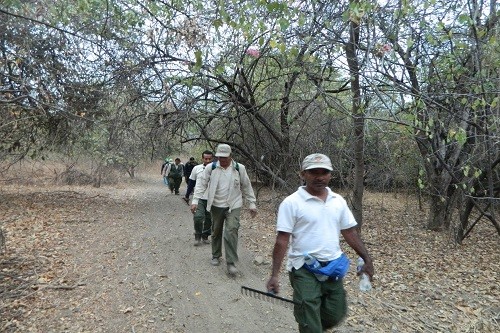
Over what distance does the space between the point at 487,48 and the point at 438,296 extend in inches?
147

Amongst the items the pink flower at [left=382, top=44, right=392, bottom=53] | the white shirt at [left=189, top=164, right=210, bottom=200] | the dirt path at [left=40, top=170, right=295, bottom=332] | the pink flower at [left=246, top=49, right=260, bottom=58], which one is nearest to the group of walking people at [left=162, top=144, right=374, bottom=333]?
the dirt path at [left=40, top=170, right=295, bottom=332]

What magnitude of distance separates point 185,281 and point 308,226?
3040 mm

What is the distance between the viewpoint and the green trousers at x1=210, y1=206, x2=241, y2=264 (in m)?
5.61

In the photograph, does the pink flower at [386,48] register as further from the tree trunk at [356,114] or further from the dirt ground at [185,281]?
the dirt ground at [185,281]

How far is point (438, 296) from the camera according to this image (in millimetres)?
Result: 5789

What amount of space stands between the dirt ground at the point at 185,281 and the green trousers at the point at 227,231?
29cm

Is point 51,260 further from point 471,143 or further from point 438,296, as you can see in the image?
point 471,143

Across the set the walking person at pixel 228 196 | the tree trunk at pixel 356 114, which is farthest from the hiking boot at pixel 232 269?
the tree trunk at pixel 356 114

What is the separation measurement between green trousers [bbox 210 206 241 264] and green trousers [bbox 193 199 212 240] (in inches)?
37.3

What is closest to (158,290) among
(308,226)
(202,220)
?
(202,220)

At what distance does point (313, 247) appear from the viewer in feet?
10.0

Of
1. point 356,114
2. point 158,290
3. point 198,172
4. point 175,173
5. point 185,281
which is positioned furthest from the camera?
point 175,173

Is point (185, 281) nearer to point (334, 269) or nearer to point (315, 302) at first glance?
point (315, 302)

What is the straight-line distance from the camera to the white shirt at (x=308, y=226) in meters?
3.05
